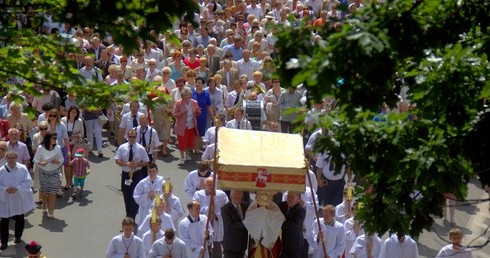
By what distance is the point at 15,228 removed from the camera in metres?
18.1

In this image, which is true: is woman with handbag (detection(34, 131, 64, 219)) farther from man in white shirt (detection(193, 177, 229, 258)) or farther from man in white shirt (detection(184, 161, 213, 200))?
man in white shirt (detection(193, 177, 229, 258))

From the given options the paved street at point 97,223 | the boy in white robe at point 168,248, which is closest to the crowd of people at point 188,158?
the boy in white robe at point 168,248

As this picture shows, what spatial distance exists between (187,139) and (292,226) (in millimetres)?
5738

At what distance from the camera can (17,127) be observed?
20.0m

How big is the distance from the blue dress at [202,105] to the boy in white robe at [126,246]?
5909mm

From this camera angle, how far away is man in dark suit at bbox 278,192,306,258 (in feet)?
55.1

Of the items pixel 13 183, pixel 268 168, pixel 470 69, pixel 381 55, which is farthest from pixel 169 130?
pixel 381 55

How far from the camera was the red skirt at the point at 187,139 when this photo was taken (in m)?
22.0

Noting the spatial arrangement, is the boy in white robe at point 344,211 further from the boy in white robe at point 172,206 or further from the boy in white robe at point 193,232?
the boy in white robe at point 172,206

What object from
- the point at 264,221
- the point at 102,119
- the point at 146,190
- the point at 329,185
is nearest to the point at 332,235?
the point at 264,221

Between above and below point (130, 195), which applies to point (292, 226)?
above

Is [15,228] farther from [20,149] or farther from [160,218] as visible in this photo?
[160,218]

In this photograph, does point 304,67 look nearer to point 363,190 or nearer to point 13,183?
point 363,190

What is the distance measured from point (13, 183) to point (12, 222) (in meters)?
1.30
